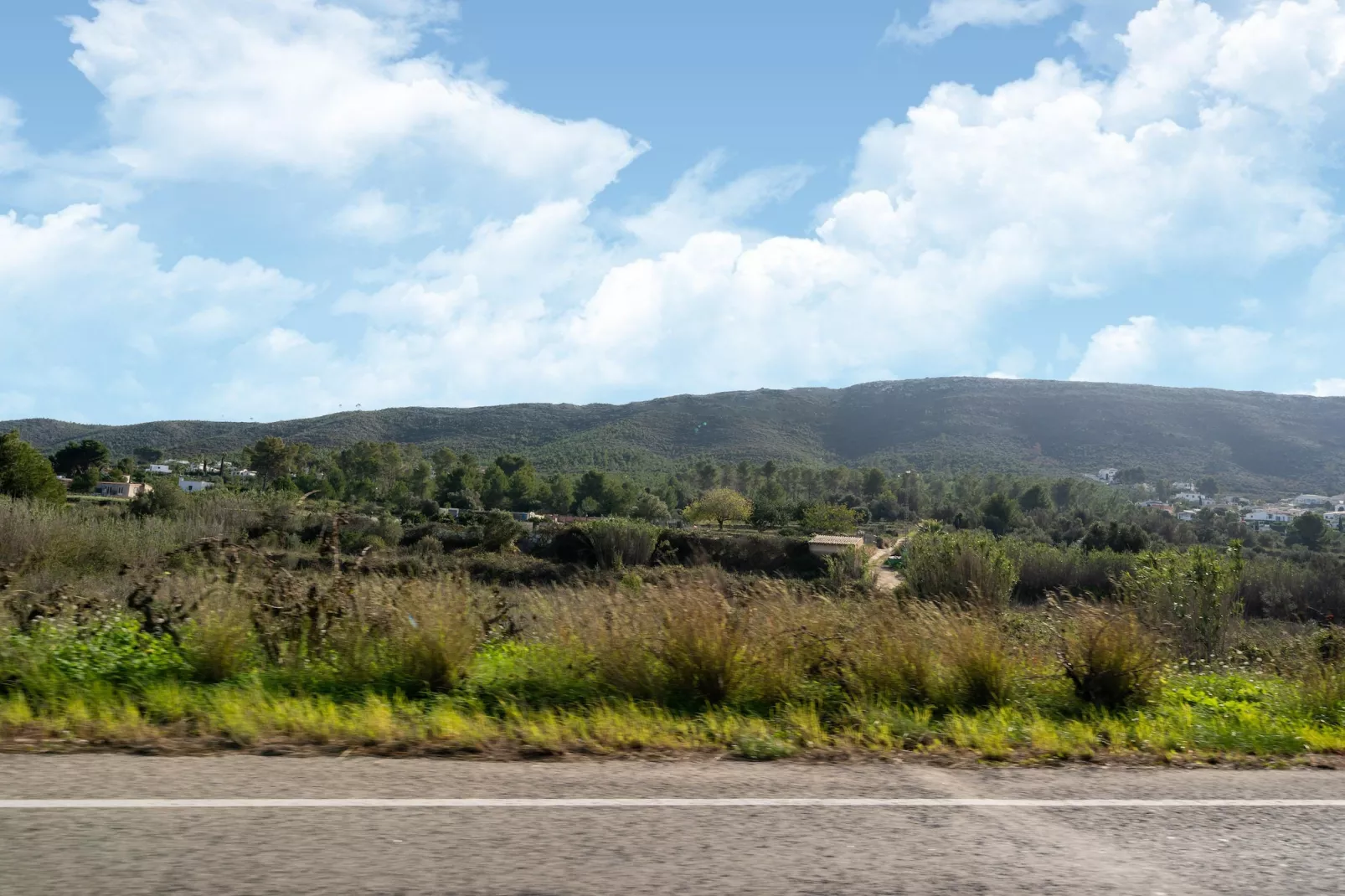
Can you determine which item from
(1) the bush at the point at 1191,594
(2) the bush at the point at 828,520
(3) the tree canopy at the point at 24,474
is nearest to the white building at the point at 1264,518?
(2) the bush at the point at 828,520

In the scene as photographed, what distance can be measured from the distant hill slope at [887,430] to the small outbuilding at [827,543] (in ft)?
135

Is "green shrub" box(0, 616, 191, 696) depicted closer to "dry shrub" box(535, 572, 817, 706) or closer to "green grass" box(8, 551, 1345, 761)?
"green grass" box(8, 551, 1345, 761)

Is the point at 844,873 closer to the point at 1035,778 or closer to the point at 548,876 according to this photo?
the point at 548,876

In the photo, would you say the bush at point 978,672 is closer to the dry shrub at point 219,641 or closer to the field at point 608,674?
the field at point 608,674

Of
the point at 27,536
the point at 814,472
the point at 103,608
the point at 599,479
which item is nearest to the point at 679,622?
the point at 103,608

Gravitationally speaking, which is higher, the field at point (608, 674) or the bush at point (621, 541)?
the field at point (608, 674)

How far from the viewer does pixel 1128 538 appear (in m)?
42.0

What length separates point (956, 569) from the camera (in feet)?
47.0

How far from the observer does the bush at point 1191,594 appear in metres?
12.9

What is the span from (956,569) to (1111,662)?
23.5 ft

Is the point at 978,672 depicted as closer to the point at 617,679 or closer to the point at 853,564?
the point at 617,679

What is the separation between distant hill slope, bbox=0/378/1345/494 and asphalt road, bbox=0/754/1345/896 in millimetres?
80193

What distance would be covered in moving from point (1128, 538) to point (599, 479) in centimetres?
3448

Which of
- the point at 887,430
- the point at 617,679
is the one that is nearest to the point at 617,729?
the point at 617,679
